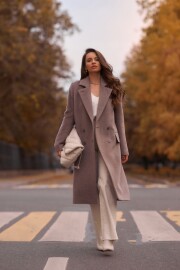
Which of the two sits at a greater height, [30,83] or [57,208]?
[30,83]

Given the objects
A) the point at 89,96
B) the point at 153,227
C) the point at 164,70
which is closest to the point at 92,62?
the point at 89,96

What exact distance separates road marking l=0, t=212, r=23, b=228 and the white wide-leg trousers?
2980 mm

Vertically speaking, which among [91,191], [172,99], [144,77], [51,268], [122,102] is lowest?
[51,268]

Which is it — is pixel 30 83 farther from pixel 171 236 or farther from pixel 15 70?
pixel 171 236

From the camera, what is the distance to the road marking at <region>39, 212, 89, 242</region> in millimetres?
7410

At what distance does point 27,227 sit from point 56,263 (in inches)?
117

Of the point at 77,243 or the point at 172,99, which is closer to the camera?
the point at 77,243

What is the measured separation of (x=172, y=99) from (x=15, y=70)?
9333 mm

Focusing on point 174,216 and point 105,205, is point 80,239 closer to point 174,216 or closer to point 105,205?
point 105,205

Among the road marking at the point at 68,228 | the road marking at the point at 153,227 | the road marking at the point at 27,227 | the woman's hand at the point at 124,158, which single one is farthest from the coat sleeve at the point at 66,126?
the road marking at the point at 153,227

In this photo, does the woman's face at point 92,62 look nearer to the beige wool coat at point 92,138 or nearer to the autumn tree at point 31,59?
the beige wool coat at point 92,138

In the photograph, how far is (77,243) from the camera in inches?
276

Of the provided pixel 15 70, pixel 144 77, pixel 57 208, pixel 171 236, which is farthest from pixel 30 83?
pixel 171 236

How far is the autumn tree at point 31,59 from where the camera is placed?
34250mm
